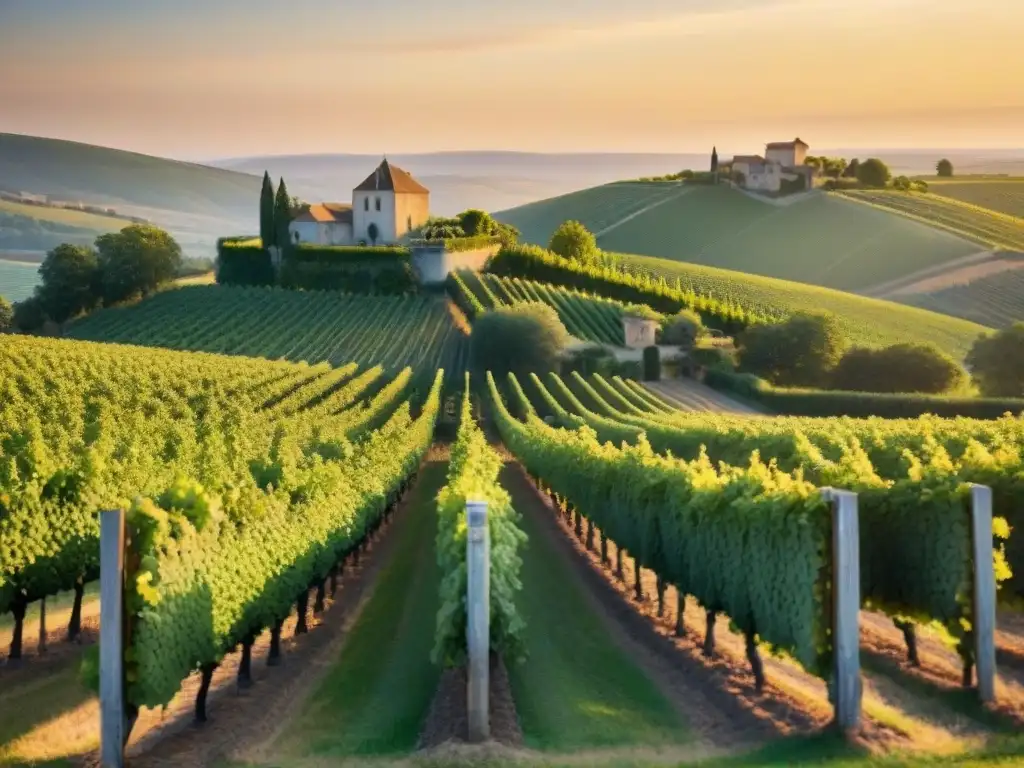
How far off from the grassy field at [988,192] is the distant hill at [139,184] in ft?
276

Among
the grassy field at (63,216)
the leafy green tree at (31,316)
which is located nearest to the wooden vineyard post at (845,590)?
the leafy green tree at (31,316)

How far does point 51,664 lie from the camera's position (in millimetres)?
14422

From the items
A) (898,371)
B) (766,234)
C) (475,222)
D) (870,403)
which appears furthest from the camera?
(766,234)

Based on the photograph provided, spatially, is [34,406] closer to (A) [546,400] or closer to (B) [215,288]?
(A) [546,400]

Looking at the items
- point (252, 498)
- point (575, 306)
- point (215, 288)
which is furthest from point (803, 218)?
point (252, 498)

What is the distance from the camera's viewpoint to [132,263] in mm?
79875

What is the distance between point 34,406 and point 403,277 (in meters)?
47.0

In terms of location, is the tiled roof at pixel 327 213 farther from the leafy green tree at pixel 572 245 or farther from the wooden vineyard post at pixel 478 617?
the wooden vineyard post at pixel 478 617

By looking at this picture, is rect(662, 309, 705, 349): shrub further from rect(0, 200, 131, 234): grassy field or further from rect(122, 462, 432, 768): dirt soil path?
rect(0, 200, 131, 234): grassy field

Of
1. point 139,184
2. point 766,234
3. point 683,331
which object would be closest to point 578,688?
point 683,331

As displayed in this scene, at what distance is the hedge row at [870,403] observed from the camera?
45125 millimetres

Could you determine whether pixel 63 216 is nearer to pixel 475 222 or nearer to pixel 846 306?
pixel 475 222

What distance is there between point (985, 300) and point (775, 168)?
45.9m

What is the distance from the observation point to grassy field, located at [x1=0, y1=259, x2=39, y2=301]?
93394 mm
